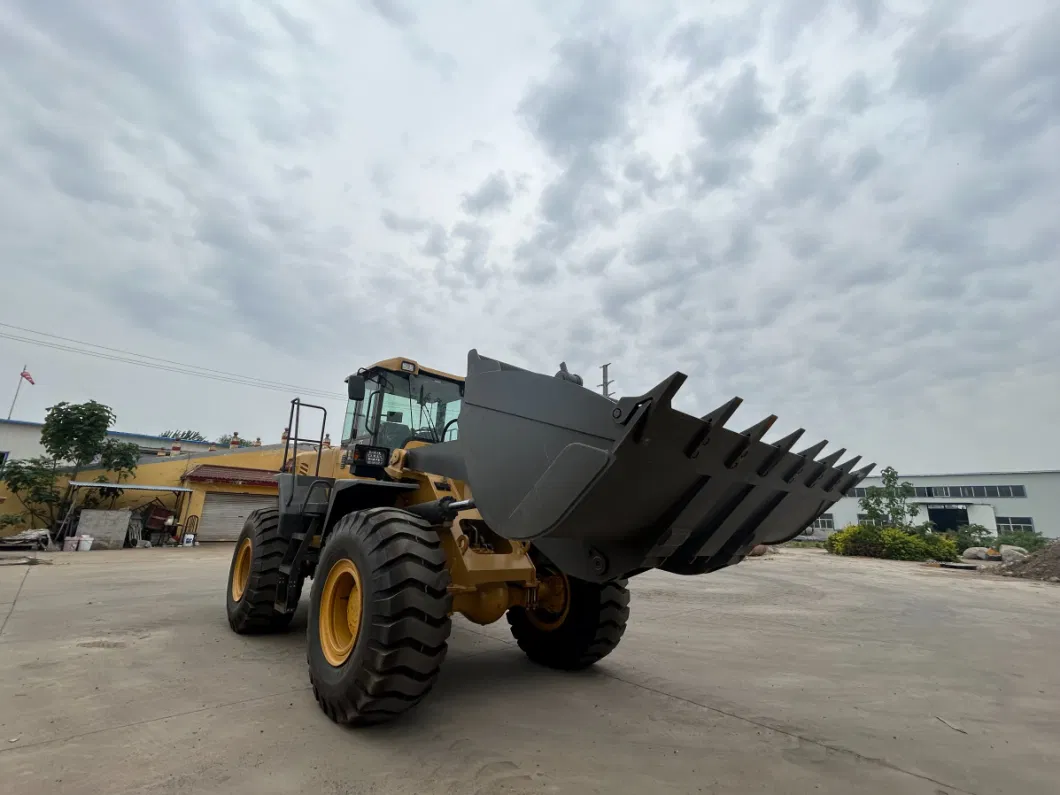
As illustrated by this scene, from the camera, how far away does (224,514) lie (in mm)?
20406

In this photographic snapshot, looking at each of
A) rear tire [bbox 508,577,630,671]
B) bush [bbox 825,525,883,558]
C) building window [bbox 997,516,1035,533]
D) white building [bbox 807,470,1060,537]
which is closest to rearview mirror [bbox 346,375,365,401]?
rear tire [bbox 508,577,630,671]

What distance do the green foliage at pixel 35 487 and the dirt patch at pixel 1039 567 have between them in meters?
30.6

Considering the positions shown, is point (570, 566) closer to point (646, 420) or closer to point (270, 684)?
point (646, 420)

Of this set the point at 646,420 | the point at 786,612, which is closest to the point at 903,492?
the point at 786,612

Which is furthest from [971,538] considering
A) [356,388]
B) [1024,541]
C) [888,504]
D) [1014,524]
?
[356,388]

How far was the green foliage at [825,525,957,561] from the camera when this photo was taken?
22.9 meters

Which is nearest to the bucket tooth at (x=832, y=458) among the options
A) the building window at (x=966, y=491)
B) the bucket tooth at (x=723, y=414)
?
the bucket tooth at (x=723, y=414)

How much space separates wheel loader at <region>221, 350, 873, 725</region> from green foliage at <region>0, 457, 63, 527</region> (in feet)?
59.5

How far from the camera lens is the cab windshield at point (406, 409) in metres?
4.84

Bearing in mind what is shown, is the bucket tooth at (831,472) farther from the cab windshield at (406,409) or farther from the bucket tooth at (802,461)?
the cab windshield at (406,409)

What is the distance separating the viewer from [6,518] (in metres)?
16.7

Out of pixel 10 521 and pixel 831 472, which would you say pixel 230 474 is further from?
pixel 831 472

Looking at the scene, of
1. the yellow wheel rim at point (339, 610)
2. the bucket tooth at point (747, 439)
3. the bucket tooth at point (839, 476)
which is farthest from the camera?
the yellow wheel rim at point (339, 610)

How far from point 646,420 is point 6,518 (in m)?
22.9
